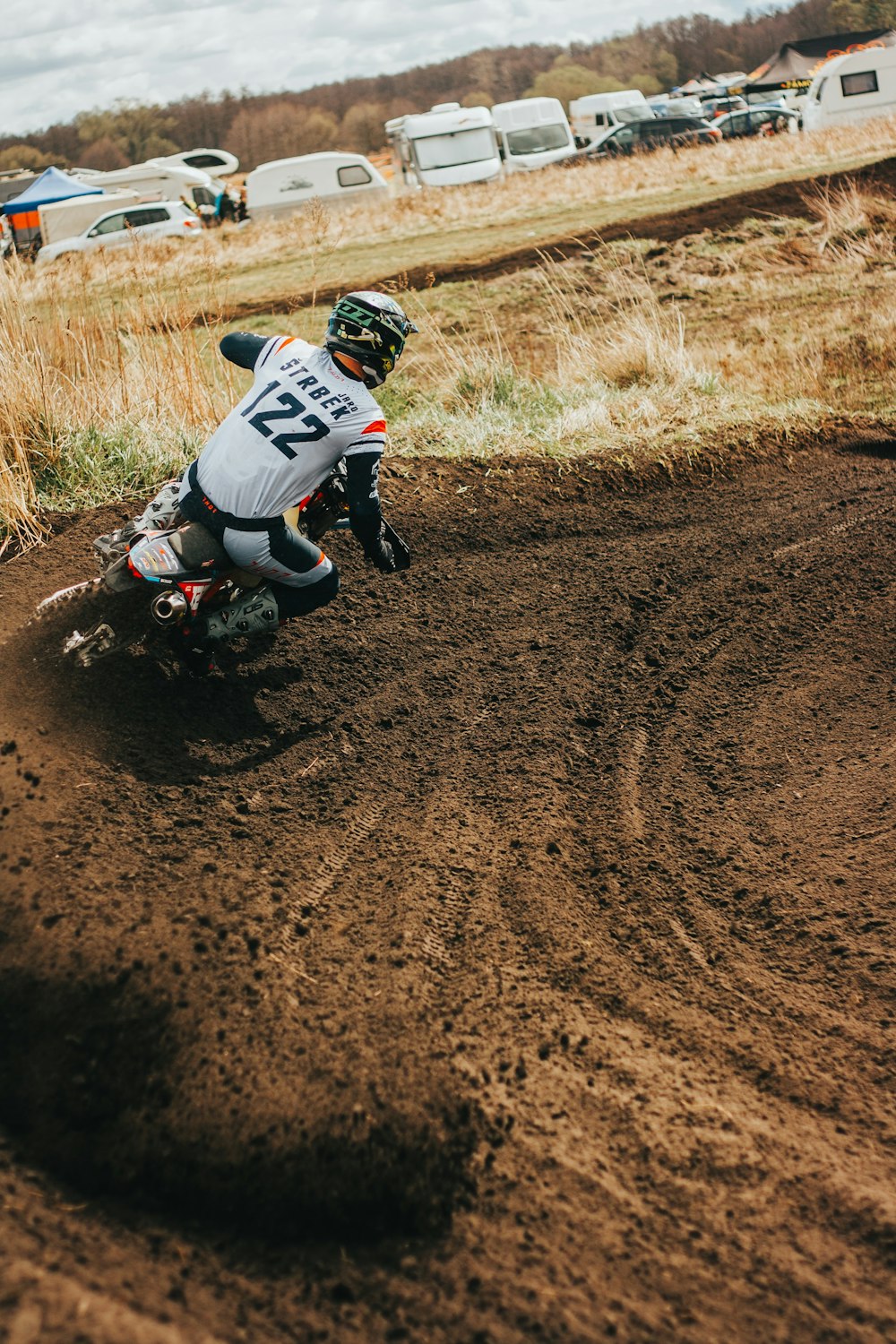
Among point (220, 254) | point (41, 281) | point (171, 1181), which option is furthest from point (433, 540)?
point (220, 254)

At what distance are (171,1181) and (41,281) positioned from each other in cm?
731

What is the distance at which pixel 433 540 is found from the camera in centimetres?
740

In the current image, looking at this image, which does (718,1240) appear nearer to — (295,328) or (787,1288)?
(787,1288)

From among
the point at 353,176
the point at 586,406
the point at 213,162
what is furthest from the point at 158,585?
the point at 213,162

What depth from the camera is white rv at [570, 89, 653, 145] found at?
123 ft

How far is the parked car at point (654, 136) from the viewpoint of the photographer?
89.7ft

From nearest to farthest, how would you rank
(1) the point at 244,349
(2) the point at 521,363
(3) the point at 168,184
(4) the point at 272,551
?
(4) the point at 272,551, (1) the point at 244,349, (2) the point at 521,363, (3) the point at 168,184

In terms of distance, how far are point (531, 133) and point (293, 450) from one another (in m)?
28.0

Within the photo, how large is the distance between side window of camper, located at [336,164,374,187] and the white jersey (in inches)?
946

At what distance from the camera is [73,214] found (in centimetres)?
2461

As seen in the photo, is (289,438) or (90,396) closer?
(289,438)

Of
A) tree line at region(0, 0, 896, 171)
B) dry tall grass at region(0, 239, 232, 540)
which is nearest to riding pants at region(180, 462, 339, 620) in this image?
dry tall grass at region(0, 239, 232, 540)

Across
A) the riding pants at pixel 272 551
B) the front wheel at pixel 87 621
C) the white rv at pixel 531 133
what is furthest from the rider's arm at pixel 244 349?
the white rv at pixel 531 133

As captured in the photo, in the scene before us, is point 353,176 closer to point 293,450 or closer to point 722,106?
point 722,106
